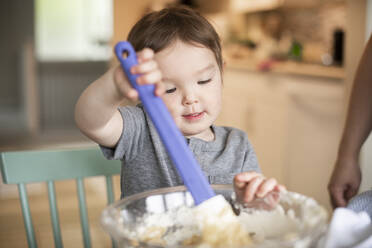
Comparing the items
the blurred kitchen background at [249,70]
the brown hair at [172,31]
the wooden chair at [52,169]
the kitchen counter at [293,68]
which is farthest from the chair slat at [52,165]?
the kitchen counter at [293,68]

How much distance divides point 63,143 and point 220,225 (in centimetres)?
469

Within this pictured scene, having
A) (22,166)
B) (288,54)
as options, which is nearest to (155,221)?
(22,166)

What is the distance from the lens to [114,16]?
202 inches

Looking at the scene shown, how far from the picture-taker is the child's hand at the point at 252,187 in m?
0.61

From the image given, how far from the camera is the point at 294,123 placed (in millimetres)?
2885

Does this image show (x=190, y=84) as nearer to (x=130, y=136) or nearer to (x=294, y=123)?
(x=130, y=136)

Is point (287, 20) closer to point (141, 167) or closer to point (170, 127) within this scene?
point (141, 167)

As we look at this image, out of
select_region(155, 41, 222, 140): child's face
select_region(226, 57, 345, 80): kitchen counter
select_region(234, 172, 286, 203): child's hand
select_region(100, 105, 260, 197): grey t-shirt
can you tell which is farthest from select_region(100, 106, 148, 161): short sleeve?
select_region(226, 57, 345, 80): kitchen counter

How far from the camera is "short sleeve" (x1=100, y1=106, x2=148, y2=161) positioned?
2.97 feet

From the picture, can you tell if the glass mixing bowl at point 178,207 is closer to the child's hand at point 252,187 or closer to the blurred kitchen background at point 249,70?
the child's hand at point 252,187

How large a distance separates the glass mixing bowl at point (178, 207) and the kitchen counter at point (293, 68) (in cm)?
203

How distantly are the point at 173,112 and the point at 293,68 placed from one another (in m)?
2.20

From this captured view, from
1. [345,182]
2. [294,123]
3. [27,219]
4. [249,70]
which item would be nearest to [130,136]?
[27,219]

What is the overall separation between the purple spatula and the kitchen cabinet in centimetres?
209
